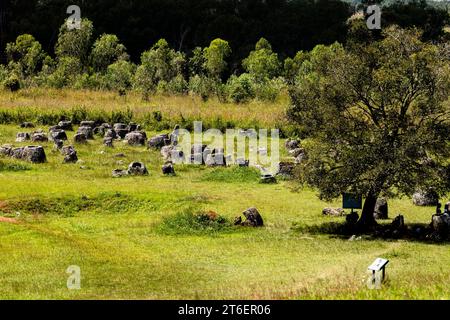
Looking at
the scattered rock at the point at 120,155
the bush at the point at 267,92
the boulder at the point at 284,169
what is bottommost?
the boulder at the point at 284,169

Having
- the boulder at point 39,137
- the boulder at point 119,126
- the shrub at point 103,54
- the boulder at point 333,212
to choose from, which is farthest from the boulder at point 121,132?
the shrub at point 103,54

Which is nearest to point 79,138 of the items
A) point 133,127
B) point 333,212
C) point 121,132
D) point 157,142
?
point 121,132

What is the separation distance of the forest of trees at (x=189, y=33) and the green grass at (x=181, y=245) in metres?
53.7

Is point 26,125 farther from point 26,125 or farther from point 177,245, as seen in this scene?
point 177,245

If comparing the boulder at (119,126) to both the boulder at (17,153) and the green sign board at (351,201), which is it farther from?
the green sign board at (351,201)

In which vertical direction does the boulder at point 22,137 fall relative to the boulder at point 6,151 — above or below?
above

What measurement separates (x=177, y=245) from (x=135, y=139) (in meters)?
25.6

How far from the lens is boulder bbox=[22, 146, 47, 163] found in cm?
3950

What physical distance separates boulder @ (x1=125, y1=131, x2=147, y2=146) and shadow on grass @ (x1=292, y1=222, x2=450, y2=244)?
23.1 m

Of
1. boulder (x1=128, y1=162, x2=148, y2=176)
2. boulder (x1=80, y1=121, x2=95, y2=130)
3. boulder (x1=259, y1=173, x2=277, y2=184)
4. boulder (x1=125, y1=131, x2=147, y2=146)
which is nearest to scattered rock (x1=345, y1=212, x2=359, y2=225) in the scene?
boulder (x1=259, y1=173, x2=277, y2=184)

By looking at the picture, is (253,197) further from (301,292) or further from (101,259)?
(301,292)

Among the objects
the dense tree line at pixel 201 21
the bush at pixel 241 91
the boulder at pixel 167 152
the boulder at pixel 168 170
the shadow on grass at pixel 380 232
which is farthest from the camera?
the dense tree line at pixel 201 21

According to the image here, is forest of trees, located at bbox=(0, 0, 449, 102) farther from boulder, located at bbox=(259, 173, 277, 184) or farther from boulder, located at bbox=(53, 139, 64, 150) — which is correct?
boulder, located at bbox=(259, 173, 277, 184)

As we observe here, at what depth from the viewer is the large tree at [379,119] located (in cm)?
2575
